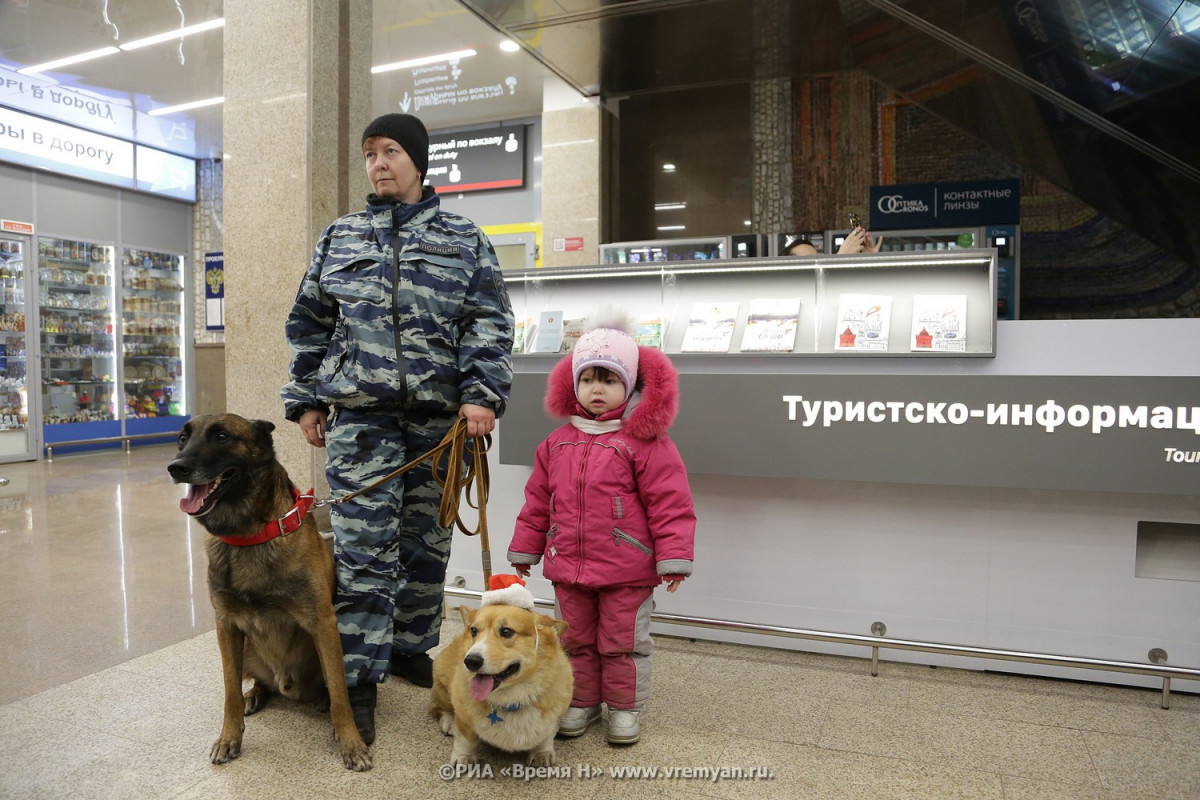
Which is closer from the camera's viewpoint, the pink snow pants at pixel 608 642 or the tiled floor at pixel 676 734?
the tiled floor at pixel 676 734

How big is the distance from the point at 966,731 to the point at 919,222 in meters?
5.44

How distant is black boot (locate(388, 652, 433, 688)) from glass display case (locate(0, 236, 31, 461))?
897 cm

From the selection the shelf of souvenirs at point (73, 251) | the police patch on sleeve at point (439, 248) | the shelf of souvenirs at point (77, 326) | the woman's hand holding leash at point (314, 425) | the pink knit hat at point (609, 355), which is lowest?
the woman's hand holding leash at point (314, 425)

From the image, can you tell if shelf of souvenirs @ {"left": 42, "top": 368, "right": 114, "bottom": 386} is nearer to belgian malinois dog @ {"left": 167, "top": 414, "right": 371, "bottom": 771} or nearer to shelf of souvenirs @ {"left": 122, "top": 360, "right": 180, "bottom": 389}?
shelf of souvenirs @ {"left": 122, "top": 360, "right": 180, "bottom": 389}

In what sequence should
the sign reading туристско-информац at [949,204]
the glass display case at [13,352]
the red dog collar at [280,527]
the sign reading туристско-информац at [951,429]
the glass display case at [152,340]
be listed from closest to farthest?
the red dog collar at [280,527], the sign reading туристско-информац at [951,429], the sign reading туристско-информац at [949,204], the glass display case at [13,352], the glass display case at [152,340]

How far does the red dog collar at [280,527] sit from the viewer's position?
213 centimetres

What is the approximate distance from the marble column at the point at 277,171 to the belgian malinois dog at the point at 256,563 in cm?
154

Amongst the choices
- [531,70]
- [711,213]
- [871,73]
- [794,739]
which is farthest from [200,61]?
[794,739]

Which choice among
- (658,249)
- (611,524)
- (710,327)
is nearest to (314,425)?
(611,524)

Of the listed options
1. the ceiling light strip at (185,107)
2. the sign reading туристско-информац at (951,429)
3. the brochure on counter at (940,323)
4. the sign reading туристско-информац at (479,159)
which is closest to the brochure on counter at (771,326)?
the sign reading туристско-информац at (951,429)

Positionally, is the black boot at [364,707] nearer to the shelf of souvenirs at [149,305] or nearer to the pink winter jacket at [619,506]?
the pink winter jacket at [619,506]

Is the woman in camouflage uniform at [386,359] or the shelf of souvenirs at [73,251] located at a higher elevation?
the shelf of souvenirs at [73,251]

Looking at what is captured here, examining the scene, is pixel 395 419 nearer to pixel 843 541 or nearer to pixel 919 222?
pixel 843 541

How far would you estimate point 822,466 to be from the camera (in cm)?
294
